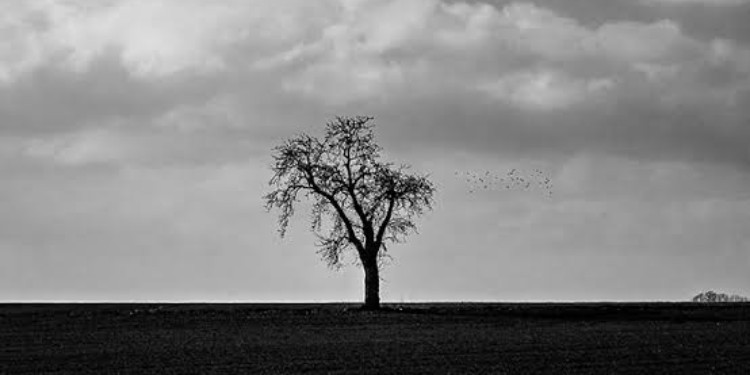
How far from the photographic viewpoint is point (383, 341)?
157 feet

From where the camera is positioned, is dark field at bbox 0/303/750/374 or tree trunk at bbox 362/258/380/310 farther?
tree trunk at bbox 362/258/380/310

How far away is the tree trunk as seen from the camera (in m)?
71.1

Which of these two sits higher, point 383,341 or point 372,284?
point 372,284

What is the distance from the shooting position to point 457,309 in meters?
72.2

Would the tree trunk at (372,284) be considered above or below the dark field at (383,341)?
above

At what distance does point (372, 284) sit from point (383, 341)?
2344 centimetres

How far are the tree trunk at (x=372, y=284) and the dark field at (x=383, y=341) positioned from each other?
1.16 m

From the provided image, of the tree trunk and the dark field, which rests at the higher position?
the tree trunk

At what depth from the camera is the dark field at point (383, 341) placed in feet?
124

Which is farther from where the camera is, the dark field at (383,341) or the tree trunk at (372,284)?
the tree trunk at (372,284)

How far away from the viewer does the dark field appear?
37.9 meters

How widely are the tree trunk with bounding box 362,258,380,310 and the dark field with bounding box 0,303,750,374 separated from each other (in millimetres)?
1158

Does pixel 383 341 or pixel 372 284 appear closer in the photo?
pixel 383 341

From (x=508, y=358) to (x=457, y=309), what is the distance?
31.9 m
